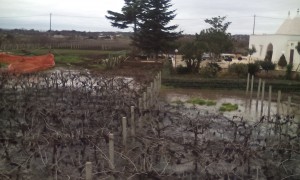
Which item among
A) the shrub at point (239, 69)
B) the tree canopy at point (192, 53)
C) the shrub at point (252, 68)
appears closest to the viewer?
the shrub at point (239, 69)

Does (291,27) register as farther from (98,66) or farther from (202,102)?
(202,102)

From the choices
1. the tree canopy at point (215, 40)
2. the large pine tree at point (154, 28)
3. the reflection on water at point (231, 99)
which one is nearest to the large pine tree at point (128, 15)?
the large pine tree at point (154, 28)

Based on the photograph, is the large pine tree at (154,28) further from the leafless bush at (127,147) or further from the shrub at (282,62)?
the leafless bush at (127,147)

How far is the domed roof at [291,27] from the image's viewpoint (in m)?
34.2

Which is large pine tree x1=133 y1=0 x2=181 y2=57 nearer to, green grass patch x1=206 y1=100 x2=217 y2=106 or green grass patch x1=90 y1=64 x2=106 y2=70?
green grass patch x1=90 y1=64 x2=106 y2=70

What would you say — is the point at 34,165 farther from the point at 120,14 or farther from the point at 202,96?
the point at 120,14

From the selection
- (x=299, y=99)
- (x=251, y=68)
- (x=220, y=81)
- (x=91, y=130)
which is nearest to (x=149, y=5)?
(x=251, y=68)

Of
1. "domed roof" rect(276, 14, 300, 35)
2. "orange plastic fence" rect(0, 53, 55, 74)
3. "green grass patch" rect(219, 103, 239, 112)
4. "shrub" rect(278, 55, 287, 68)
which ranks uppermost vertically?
"domed roof" rect(276, 14, 300, 35)

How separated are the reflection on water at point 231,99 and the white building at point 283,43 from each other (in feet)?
41.2

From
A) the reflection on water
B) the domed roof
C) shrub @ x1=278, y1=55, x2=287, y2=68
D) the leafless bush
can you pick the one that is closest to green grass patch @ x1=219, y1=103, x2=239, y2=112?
the reflection on water

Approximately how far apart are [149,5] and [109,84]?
19487 millimetres

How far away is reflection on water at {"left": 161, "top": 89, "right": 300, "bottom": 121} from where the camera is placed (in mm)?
15141

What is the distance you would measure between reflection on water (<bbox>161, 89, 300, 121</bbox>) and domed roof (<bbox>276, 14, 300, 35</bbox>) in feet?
54.3

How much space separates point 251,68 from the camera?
2353 cm
